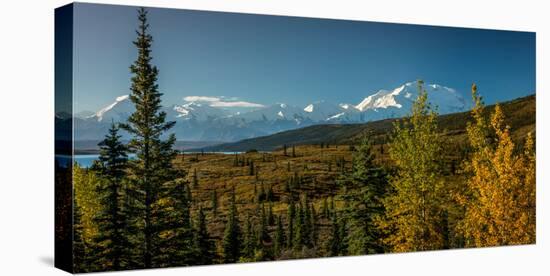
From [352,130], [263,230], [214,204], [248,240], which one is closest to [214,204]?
[214,204]

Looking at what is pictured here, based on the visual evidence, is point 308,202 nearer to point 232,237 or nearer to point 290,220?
point 290,220

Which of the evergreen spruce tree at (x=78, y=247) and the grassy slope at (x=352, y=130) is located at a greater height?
the grassy slope at (x=352, y=130)

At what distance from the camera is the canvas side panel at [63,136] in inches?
645

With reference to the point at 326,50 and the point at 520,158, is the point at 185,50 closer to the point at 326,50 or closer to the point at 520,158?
the point at 326,50

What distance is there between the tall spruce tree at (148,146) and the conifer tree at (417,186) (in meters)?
5.30

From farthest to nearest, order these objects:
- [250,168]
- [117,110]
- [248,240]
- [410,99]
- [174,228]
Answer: [410,99]
[250,168]
[248,240]
[174,228]
[117,110]

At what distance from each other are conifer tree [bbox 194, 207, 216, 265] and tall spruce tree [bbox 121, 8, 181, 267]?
71 centimetres

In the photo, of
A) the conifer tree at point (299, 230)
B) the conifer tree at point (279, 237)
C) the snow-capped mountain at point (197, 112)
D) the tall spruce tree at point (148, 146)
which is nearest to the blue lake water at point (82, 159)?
the tall spruce tree at point (148, 146)

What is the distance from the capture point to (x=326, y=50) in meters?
19.5

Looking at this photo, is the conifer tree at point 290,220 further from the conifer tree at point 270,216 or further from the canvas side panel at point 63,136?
the canvas side panel at point 63,136

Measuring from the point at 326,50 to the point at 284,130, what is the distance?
199cm

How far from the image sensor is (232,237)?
60.2 ft

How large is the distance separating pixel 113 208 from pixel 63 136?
166 cm

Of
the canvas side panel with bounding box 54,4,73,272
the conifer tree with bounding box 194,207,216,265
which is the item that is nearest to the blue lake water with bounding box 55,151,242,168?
the canvas side panel with bounding box 54,4,73,272
